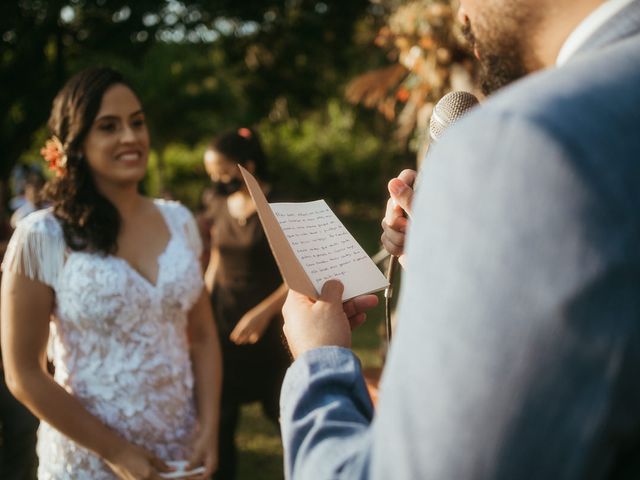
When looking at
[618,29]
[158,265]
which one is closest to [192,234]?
[158,265]

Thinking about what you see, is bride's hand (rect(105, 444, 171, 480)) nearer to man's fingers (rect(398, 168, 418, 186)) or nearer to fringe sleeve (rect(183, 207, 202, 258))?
fringe sleeve (rect(183, 207, 202, 258))

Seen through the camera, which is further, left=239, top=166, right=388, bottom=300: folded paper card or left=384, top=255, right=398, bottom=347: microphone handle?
left=384, top=255, right=398, bottom=347: microphone handle

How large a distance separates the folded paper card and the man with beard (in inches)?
16.2

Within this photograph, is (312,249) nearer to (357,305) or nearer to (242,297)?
(357,305)

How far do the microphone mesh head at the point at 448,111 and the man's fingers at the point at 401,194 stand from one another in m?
0.20

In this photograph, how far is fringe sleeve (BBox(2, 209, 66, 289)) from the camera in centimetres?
202

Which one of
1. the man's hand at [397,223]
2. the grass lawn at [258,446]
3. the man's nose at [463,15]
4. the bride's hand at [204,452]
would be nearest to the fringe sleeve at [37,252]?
Answer: the bride's hand at [204,452]

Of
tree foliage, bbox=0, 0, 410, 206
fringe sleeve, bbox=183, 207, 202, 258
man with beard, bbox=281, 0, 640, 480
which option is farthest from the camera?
tree foliage, bbox=0, 0, 410, 206

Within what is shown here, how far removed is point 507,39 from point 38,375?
1.76 m

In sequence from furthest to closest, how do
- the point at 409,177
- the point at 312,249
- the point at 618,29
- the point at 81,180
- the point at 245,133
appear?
the point at 245,133 → the point at 81,180 → the point at 409,177 → the point at 312,249 → the point at 618,29

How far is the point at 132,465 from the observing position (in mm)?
2045

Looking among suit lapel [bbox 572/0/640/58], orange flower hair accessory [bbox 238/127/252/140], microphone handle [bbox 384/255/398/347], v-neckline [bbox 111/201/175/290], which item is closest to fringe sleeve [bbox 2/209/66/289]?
v-neckline [bbox 111/201/175/290]

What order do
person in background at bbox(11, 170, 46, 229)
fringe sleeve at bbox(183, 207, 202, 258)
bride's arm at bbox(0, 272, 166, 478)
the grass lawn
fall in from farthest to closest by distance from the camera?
1. person in background at bbox(11, 170, 46, 229)
2. the grass lawn
3. fringe sleeve at bbox(183, 207, 202, 258)
4. bride's arm at bbox(0, 272, 166, 478)

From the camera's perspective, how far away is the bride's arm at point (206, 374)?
233 centimetres
